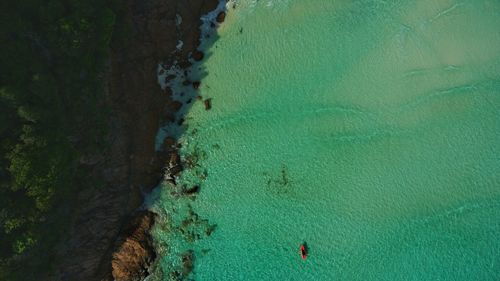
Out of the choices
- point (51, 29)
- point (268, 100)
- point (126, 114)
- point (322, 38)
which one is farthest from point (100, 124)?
point (322, 38)

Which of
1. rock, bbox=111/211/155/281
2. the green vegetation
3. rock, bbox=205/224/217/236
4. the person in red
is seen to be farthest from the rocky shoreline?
the person in red

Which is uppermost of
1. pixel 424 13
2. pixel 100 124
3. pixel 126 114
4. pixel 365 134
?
pixel 424 13

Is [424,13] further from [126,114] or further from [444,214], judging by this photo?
[126,114]

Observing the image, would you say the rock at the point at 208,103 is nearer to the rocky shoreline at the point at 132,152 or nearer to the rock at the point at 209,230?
the rocky shoreline at the point at 132,152

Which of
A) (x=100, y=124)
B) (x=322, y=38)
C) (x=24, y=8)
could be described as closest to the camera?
(x=24, y=8)

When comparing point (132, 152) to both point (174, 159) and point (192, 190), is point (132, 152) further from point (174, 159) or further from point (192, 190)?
point (192, 190)

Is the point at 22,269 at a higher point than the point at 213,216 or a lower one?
lower

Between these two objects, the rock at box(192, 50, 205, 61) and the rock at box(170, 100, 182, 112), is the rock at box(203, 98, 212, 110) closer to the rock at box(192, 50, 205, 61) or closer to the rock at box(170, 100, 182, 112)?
the rock at box(170, 100, 182, 112)

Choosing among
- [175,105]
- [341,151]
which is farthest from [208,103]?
[341,151]
